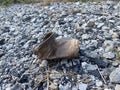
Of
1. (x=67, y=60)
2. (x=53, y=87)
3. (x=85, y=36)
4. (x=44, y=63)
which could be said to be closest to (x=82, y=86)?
(x=53, y=87)

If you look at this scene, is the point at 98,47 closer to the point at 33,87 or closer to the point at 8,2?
the point at 33,87

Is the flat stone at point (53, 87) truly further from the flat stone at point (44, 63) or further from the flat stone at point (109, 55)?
the flat stone at point (109, 55)

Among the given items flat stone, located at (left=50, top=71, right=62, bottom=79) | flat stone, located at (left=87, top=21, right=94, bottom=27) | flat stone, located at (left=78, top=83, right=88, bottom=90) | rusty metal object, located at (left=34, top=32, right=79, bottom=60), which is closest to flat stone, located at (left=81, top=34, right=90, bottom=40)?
flat stone, located at (left=87, top=21, right=94, bottom=27)

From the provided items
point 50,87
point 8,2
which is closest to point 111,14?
point 50,87

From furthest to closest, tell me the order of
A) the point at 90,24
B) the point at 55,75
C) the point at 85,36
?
1. the point at 90,24
2. the point at 85,36
3. the point at 55,75

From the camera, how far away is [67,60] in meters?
3.87

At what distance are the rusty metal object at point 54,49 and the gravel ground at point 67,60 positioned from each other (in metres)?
0.08

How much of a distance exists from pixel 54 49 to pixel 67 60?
23 cm

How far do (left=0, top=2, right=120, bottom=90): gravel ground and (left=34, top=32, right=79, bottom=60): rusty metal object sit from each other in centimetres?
8

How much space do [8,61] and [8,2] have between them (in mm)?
5015

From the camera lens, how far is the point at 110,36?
14.8 feet

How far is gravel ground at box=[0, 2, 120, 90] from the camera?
3629mm

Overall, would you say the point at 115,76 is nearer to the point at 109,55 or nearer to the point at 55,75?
the point at 109,55

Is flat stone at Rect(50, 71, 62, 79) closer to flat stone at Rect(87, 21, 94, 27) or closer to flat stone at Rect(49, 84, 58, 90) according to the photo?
flat stone at Rect(49, 84, 58, 90)
